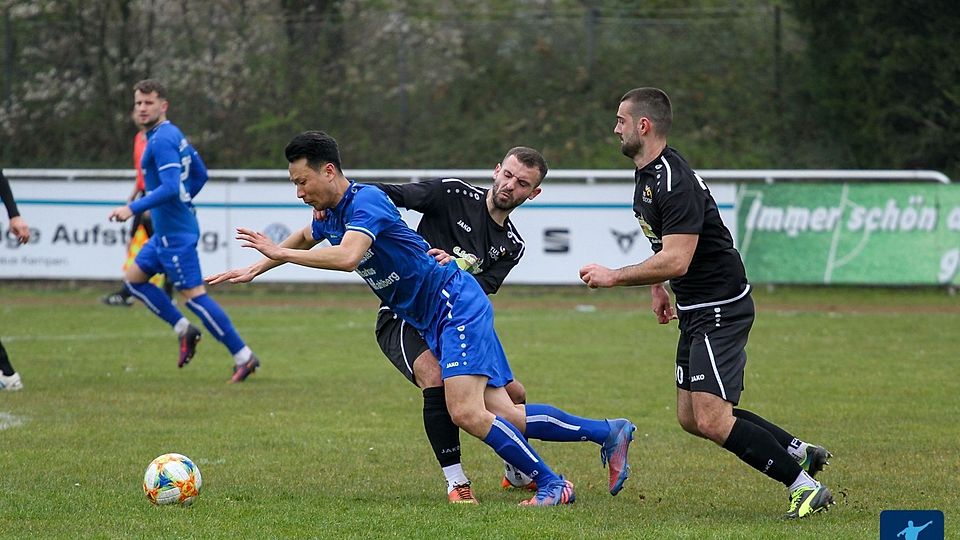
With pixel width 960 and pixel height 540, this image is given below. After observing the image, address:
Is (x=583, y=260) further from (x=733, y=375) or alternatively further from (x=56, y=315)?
(x=733, y=375)

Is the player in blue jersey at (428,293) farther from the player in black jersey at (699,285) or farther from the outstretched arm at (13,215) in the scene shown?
the outstretched arm at (13,215)

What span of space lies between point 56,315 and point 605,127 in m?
12.0

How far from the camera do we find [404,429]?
9.09 metres

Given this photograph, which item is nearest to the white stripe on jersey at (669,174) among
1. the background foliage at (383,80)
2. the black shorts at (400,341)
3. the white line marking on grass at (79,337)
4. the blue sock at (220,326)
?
the black shorts at (400,341)

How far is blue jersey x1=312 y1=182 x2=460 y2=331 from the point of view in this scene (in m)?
6.45

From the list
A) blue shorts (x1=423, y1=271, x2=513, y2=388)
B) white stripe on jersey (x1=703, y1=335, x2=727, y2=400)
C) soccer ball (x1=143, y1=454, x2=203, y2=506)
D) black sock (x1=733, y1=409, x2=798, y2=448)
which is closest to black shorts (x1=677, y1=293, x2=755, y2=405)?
white stripe on jersey (x1=703, y1=335, x2=727, y2=400)

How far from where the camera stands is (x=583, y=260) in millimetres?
19031

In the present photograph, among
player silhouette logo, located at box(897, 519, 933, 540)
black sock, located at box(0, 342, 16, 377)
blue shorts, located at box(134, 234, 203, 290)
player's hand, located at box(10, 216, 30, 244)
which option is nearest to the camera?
player silhouette logo, located at box(897, 519, 933, 540)

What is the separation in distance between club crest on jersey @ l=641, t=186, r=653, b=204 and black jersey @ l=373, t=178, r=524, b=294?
4.38ft

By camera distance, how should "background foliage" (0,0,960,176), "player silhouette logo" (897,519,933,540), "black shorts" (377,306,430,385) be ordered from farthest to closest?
1. "background foliage" (0,0,960,176)
2. "black shorts" (377,306,430,385)
3. "player silhouette logo" (897,519,933,540)

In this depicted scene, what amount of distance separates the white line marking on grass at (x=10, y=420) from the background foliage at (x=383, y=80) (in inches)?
624

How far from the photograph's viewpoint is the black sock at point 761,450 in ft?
20.8

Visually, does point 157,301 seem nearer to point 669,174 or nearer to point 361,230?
point 361,230

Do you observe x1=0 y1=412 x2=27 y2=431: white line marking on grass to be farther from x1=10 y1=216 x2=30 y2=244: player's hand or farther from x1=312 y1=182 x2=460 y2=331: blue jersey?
x1=312 y1=182 x2=460 y2=331: blue jersey
